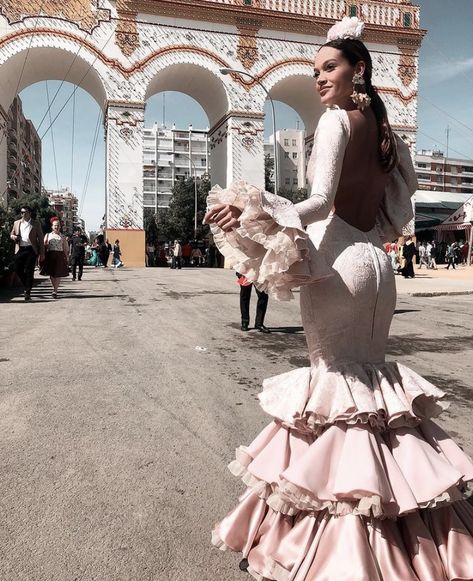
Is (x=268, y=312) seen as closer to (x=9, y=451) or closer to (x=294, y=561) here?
(x=9, y=451)

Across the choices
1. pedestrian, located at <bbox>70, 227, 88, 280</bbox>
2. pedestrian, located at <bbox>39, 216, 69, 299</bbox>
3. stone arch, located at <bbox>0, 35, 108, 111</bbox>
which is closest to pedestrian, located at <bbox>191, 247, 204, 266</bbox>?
stone arch, located at <bbox>0, 35, 108, 111</bbox>

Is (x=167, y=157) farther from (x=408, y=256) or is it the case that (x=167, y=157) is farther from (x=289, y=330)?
(x=289, y=330)

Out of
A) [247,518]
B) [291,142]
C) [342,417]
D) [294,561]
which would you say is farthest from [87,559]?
[291,142]

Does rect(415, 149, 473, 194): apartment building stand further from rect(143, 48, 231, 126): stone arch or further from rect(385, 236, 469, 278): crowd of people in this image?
rect(143, 48, 231, 126): stone arch

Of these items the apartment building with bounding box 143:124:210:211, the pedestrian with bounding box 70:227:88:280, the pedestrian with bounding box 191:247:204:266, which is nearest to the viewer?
the pedestrian with bounding box 70:227:88:280

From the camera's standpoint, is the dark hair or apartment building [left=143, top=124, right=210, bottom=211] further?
apartment building [left=143, top=124, right=210, bottom=211]

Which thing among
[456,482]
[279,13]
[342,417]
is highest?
[279,13]

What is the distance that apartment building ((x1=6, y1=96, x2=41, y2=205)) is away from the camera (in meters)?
68.1

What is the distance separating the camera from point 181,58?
2306cm

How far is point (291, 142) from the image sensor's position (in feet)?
329

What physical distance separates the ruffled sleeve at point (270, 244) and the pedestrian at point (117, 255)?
22.3 metres

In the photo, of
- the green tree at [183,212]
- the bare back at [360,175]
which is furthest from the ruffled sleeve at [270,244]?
the green tree at [183,212]

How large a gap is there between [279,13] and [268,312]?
1965cm

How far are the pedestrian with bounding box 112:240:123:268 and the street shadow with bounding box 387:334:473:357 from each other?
18.0 meters
